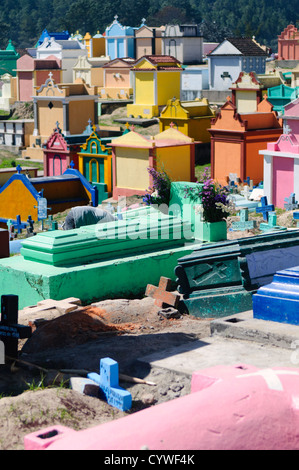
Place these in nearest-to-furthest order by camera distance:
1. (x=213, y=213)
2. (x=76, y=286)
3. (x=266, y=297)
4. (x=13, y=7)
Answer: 1. (x=266, y=297)
2. (x=76, y=286)
3. (x=213, y=213)
4. (x=13, y=7)

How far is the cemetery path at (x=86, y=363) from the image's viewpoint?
700 centimetres

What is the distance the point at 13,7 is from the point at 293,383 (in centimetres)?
13536

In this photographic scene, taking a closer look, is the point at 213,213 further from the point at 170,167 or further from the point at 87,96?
the point at 87,96

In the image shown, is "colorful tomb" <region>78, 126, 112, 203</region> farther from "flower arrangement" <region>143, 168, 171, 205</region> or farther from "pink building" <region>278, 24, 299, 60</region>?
"pink building" <region>278, 24, 299, 60</region>

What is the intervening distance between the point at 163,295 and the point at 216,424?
565 centimetres

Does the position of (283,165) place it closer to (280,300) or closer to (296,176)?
(296,176)

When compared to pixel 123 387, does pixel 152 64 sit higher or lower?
higher

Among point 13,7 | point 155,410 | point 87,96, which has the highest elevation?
point 13,7

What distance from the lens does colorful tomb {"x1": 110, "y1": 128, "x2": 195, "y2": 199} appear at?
25.6m

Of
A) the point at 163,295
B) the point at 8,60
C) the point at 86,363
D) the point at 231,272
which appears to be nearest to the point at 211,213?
the point at 163,295

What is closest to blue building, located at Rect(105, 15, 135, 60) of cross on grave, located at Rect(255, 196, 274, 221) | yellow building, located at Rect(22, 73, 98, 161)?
yellow building, located at Rect(22, 73, 98, 161)

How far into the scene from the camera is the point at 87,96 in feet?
120

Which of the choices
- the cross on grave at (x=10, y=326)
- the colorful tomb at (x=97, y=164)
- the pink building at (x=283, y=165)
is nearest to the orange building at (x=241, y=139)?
the pink building at (x=283, y=165)

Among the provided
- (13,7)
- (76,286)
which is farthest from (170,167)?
(13,7)
